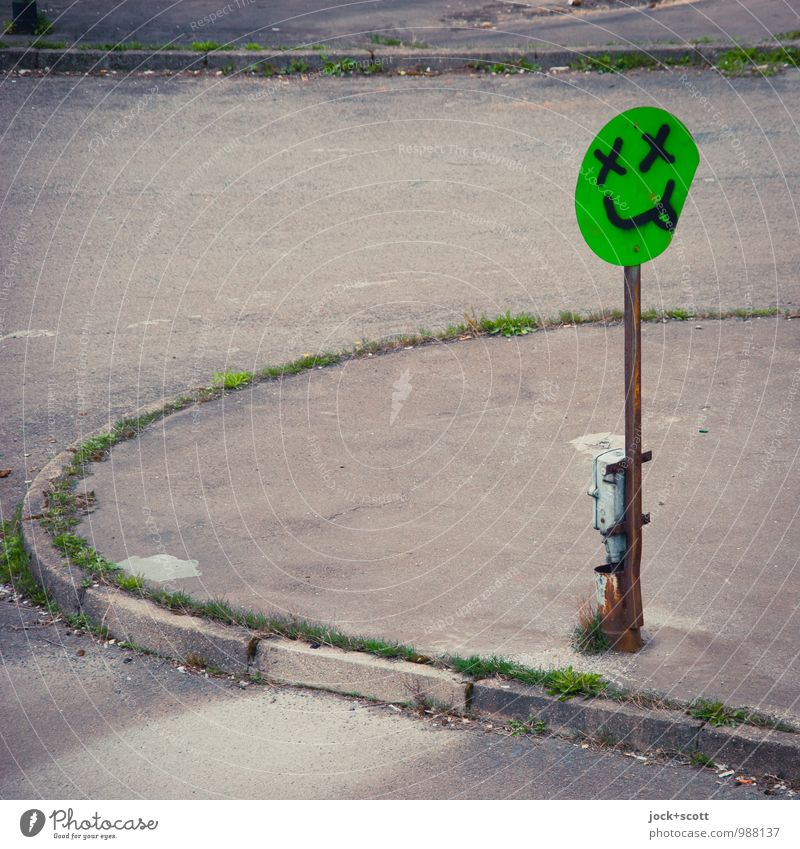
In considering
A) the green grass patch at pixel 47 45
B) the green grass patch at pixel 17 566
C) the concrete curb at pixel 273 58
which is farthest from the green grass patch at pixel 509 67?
the green grass patch at pixel 17 566

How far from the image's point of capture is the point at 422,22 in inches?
563

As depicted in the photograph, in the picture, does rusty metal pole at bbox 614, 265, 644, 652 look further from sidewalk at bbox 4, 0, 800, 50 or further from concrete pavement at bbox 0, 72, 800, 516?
sidewalk at bbox 4, 0, 800, 50

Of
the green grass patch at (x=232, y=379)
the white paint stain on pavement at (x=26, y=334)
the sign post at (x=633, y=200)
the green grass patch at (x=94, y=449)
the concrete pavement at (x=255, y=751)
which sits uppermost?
the sign post at (x=633, y=200)

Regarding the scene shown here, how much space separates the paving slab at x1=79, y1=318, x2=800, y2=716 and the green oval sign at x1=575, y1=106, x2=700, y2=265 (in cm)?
143

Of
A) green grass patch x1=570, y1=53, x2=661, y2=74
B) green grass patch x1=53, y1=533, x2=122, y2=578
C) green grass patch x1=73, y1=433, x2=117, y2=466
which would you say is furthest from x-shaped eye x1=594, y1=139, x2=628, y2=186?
green grass patch x1=570, y1=53, x2=661, y2=74

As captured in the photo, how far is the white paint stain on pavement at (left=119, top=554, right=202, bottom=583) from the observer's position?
546 centimetres

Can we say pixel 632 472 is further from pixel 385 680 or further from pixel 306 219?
pixel 306 219

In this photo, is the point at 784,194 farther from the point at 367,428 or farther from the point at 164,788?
the point at 164,788

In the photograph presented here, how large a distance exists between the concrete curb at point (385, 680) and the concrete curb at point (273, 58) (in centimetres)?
829

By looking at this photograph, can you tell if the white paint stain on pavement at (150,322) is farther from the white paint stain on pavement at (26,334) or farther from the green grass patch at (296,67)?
the green grass patch at (296,67)

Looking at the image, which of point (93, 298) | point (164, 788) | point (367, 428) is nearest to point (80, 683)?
point (164, 788)

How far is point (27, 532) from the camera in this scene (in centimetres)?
586

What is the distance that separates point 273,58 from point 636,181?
918 cm

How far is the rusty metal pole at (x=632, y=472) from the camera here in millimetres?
4605
